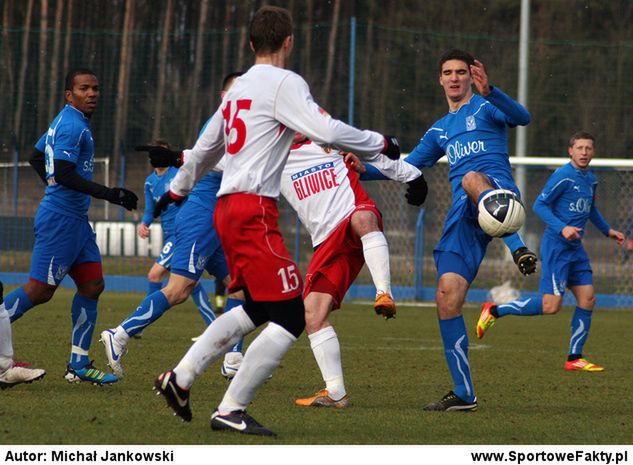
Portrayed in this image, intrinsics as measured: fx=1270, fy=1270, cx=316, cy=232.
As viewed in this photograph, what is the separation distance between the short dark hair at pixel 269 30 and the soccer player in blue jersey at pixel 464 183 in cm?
148

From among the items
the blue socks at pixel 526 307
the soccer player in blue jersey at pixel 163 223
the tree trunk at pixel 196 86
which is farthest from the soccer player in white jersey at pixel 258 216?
the tree trunk at pixel 196 86

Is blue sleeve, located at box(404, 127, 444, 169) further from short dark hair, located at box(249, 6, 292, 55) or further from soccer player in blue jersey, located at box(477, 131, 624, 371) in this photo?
soccer player in blue jersey, located at box(477, 131, 624, 371)

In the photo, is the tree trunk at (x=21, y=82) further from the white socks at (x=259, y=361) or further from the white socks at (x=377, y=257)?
the white socks at (x=259, y=361)

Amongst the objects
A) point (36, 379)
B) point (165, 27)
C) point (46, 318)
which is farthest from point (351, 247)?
point (165, 27)

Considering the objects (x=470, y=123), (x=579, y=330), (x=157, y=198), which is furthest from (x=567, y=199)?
(x=157, y=198)

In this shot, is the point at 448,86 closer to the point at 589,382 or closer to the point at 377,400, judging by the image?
the point at 377,400

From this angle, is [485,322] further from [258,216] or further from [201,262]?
[258,216]

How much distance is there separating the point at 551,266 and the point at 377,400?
3.80 m

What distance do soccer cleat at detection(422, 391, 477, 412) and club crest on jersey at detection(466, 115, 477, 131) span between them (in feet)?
5.24

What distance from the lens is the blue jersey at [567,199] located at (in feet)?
35.8

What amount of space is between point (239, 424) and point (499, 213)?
213cm

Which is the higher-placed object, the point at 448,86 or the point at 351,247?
the point at 448,86

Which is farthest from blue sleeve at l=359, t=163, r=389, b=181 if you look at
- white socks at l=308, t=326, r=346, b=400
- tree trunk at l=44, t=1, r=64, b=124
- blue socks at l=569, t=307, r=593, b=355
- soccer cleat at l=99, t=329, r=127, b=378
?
tree trunk at l=44, t=1, r=64, b=124

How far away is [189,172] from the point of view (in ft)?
20.5
